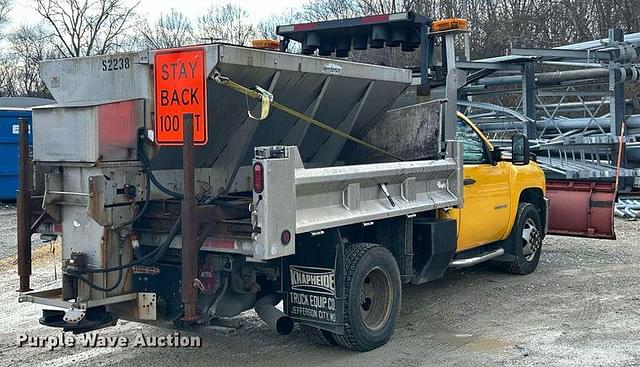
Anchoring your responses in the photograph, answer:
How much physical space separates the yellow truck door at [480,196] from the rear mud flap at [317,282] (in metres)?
2.14

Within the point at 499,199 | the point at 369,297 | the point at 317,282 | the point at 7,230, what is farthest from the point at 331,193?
the point at 7,230

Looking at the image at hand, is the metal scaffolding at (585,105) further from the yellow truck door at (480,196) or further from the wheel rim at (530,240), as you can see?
the yellow truck door at (480,196)

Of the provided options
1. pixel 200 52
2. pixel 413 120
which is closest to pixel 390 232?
pixel 413 120

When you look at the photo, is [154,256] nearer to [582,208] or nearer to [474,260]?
[474,260]

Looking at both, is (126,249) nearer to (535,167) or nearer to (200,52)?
(200,52)

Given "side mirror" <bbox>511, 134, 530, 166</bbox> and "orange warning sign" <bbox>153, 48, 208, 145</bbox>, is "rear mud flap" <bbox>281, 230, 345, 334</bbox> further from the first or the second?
"side mirror" <bbox>511, 134, 530, 166</bbox>

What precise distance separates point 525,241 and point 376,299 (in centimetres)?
367

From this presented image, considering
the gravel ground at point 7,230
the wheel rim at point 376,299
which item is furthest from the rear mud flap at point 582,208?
the gravel ground at point 7,230

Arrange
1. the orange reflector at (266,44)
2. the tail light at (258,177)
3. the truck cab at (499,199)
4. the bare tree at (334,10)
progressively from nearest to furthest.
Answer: the tail light at (258,177), the truck cab at (499,199), the orange reflector at (266,44), the bare tree at (334,10)

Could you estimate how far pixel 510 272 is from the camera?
950 centimetres

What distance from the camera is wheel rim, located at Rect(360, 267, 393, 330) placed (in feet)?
21.0

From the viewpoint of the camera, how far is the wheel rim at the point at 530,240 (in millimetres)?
9462

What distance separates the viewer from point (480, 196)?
8.27 meters

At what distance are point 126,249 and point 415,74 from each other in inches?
167
